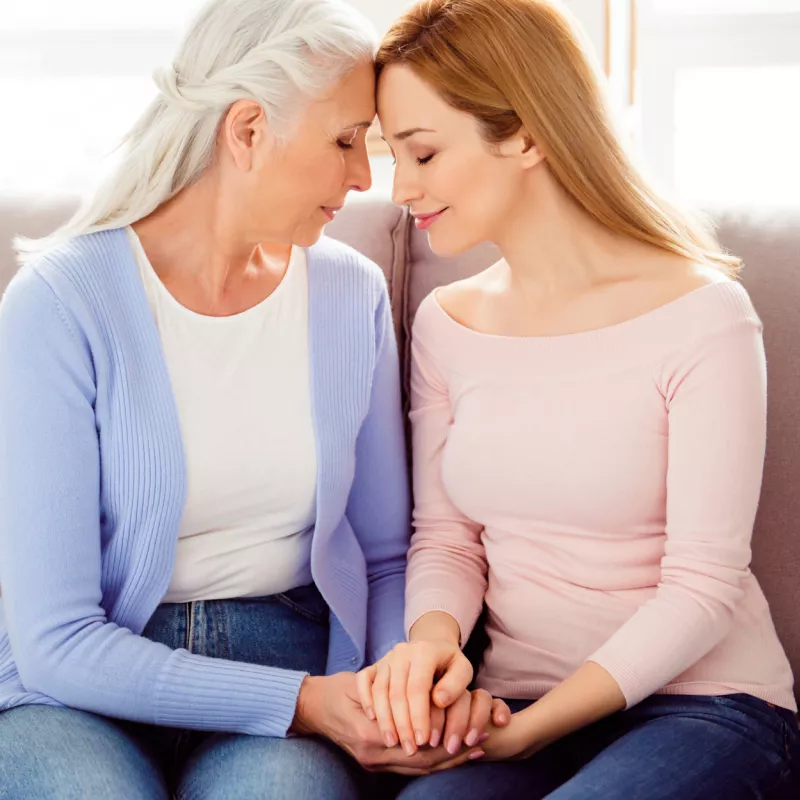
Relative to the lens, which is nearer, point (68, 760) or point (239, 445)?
point (68, 760)

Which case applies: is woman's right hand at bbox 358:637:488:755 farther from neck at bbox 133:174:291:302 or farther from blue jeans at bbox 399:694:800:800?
neck at bbox 133:174:291:302

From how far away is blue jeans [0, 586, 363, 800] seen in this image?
3.61 ft

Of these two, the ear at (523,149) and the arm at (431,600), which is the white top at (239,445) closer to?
the arm at (431,600)

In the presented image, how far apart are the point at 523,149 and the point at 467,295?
23 cm

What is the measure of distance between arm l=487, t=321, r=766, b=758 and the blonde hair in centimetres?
20

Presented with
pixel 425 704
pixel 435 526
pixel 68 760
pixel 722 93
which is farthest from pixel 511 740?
pixel 722 93

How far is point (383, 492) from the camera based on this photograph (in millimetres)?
1485

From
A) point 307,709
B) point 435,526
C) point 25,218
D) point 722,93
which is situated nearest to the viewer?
point 307,709

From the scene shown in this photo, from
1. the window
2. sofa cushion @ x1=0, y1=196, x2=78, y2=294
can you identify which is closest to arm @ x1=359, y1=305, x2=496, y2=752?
sofa cushion @ x1=0, y1=196, x2=78, y2=294

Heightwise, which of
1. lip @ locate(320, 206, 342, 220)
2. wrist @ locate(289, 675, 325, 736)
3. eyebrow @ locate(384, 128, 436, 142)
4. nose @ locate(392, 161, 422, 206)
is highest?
eyebrow @ locate(384, 128, 436, 142)

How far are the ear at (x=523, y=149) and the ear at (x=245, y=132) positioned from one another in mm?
285

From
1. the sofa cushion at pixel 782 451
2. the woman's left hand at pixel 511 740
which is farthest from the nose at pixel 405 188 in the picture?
the woman's left hand at pixel 511 740

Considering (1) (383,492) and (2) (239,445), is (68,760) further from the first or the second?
(1) (383,492)

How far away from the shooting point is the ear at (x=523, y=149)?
1306 millimetres
